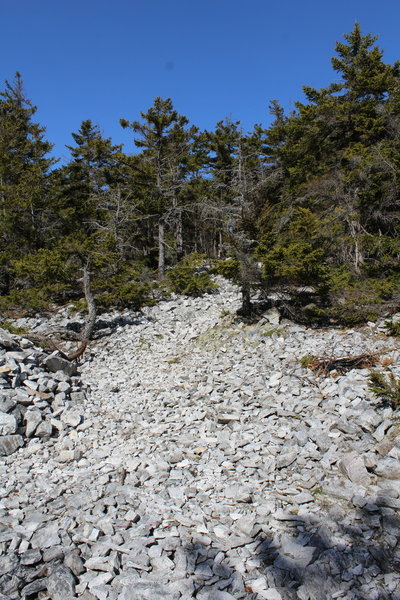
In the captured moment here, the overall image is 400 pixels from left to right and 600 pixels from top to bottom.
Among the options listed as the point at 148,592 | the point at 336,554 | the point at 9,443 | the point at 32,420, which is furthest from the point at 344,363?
the point at 9,443

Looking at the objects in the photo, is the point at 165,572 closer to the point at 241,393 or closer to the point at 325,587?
the point at 325,587

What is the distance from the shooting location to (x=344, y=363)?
370 inches

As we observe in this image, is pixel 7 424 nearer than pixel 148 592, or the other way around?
pixel 148 592

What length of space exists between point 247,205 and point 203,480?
34.6 feet

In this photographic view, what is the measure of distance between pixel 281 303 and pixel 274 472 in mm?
9466

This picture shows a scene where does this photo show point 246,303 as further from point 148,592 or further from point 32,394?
point 148,592

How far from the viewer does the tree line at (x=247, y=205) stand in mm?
13672

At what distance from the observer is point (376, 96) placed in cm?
1911

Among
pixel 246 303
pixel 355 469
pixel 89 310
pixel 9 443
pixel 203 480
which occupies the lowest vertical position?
pixel 203 480

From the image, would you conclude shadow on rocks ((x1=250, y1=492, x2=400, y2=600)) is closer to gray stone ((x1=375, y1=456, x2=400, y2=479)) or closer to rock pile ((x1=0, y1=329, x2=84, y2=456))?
gray stone ((x1=375, y1=456, x2=400, y2=479))

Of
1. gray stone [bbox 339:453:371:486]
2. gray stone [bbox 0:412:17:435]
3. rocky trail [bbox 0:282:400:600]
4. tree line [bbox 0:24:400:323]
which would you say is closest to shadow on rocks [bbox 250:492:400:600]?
rocky trail [bbox 0:282:400:600]

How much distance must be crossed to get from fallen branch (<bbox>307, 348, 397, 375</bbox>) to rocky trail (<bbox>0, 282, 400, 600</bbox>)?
313mm

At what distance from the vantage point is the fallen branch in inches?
356

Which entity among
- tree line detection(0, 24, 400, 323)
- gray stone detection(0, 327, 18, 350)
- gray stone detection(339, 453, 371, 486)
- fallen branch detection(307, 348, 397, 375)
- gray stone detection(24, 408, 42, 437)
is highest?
tree line detection(0, 24, 400, 323)
